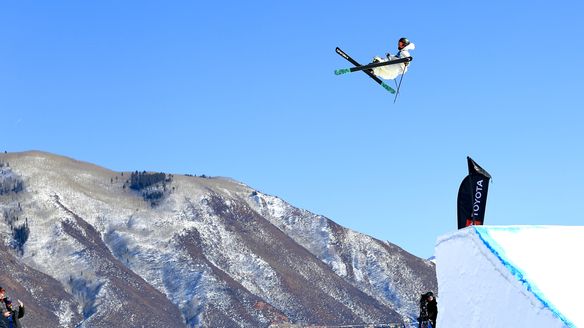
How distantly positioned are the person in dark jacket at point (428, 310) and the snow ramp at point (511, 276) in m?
4.59

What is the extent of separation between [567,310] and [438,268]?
7.96 ft

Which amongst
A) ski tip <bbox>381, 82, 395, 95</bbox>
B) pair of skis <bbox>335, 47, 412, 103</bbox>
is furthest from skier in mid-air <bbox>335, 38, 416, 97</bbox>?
ski tip <bbox>381, 82, 395, 95</bbox>

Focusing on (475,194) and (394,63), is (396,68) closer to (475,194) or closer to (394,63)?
(394,63)

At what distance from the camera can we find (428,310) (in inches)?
623

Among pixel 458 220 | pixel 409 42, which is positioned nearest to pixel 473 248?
pixel 409 42

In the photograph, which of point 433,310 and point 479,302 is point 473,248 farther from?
point 433,310

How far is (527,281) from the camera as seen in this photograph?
937 cm

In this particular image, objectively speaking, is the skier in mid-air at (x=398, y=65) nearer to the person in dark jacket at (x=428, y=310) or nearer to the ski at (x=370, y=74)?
the ski at (x=370, y=74)

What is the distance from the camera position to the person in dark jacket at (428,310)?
621 inches

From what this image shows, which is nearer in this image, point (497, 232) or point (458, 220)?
point (497, 232)

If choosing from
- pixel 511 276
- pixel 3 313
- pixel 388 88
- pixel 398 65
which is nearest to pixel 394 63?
pixel 398 65

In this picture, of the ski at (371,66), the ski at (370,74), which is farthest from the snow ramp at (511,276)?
the ski at (370,74)

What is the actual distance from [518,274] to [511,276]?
81mm

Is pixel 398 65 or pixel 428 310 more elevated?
pixel 398 65
